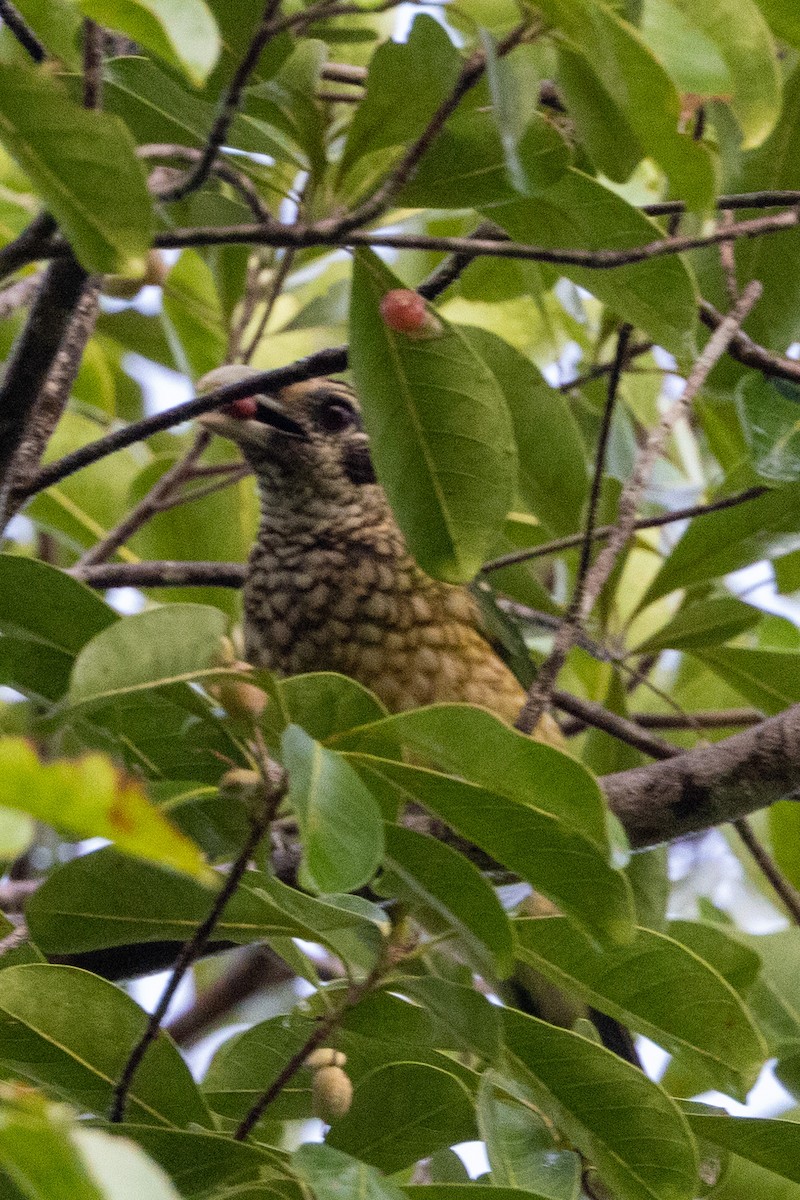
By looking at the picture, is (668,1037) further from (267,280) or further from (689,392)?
(267,280)

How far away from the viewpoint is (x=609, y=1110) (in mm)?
1385

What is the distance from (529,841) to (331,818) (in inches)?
7.5

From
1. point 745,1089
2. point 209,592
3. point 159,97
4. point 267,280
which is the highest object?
point 159,97

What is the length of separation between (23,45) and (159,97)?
12 centimetres

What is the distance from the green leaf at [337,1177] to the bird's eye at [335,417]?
165 centimetres

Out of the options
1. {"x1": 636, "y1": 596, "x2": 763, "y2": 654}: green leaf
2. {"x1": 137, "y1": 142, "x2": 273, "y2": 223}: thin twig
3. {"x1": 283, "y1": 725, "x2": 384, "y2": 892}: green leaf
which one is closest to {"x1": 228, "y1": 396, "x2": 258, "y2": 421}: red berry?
{"x1": 137, "y1": 142, "x2": 273, "y2": 223}: thin twig

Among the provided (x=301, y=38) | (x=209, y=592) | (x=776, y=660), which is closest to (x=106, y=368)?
(x=209, y=592)

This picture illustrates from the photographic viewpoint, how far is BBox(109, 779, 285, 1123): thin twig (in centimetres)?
118

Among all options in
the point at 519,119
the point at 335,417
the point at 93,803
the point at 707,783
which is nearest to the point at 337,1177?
the point at 93,803

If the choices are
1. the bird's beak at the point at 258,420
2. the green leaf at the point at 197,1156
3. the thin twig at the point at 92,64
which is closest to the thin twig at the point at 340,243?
the thin twig at the point at 92,64

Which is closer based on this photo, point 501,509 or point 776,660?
point 501,509

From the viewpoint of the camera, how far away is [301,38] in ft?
4.53

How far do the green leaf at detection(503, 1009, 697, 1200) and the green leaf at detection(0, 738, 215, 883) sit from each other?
787mm

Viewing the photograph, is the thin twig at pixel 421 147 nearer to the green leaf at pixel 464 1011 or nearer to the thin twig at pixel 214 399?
the thin twig at pixel 214 399
